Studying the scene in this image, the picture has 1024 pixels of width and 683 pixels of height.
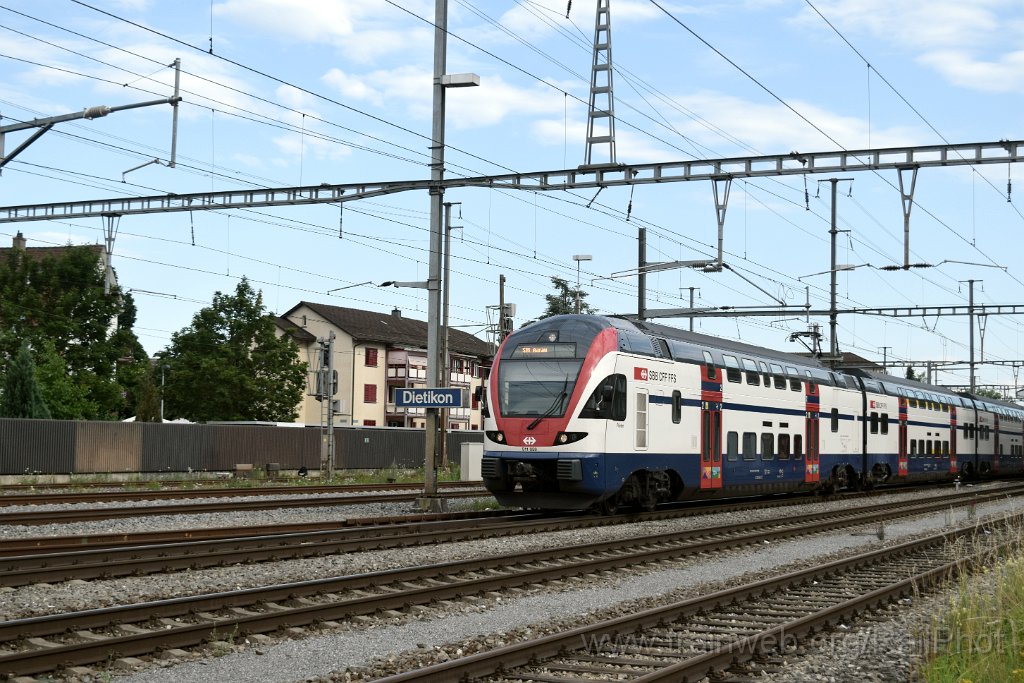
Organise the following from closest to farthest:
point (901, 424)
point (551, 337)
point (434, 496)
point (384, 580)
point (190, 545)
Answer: point (384, 580) < point (190, 545) < point (551, 337) < point (434, 496) < point (901, 424)

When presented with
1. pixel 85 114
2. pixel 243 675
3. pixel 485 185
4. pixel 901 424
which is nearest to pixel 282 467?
pixel 901 424

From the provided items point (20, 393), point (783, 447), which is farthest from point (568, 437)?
point (20, 393)

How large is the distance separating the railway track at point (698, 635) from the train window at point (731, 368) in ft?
36.3

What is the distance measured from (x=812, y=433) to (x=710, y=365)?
664 centimetres

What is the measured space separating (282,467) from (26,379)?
12.6 m

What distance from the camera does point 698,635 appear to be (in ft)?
33.9

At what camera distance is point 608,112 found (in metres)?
21.8

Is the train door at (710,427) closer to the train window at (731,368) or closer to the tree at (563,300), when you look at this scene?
the train window at (731,368)

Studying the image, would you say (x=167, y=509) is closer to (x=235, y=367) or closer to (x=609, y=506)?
(x=609, y=506)

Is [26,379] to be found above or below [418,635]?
above

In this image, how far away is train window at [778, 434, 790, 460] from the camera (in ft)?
92.2

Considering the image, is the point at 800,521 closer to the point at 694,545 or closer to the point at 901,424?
the point at 694,545

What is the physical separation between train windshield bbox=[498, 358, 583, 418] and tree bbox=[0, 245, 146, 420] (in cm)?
4928

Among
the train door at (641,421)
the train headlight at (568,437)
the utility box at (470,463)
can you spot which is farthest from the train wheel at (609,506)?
the utility box at (470,463)
